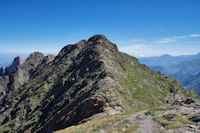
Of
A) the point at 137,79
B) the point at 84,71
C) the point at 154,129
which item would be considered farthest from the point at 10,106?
the point at 154,129

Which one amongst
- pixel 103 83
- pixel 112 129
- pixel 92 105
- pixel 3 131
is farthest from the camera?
pixel 3 131

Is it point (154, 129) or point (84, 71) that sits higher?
point (84, 71)

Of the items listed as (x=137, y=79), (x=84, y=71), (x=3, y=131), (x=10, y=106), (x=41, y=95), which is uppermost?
(x=84, y=71)

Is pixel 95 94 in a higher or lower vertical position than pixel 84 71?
lower

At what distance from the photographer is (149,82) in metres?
82.5

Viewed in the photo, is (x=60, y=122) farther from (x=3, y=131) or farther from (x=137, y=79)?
(x=3, y=131)

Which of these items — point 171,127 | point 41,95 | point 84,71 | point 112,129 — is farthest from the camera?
point 41,95

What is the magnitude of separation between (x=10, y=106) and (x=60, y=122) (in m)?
79.5

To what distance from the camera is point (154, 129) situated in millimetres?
19891

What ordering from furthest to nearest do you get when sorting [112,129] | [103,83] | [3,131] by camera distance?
[3,131] < [103,83] < [112,129]

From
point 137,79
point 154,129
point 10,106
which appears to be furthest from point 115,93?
point 10,106

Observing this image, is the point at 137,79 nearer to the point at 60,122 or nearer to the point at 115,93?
the point at 115,93

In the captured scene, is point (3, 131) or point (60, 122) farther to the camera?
point (3, 131)

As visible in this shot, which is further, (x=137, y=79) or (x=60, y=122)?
(x=137, y=79)
